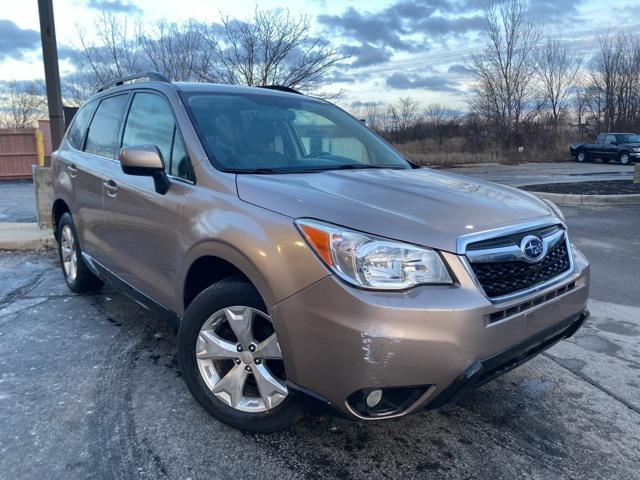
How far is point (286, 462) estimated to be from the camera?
244cm

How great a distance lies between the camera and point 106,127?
14.0ft

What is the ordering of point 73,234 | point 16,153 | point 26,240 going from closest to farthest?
1. point 73,234
2. point 26,240
3. point 16,153

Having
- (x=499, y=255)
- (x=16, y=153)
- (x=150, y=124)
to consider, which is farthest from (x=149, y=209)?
(x=16, y=153)

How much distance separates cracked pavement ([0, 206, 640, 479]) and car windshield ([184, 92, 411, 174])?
4.67 ft

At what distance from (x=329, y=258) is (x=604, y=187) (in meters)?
13.3

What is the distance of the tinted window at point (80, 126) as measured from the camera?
4749 mm

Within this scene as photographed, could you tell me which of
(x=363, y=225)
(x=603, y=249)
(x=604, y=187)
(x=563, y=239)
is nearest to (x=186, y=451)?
(x=363, y=225)

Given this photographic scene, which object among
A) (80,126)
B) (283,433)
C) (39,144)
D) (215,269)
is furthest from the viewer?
(39,144)

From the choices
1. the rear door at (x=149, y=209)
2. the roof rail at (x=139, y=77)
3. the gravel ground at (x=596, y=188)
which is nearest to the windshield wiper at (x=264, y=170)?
the rear door at (x=149, y=209)

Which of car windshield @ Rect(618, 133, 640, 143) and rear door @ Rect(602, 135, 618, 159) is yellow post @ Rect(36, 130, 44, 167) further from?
car windshield @ Rect(618, 133, 640, 143)

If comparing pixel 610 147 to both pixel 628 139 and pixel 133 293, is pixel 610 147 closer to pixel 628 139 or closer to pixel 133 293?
pixel 628 139

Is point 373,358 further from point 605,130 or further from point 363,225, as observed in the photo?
point 605,130

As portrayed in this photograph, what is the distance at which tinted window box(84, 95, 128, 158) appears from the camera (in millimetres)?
4043

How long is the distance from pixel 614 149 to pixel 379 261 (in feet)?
108
